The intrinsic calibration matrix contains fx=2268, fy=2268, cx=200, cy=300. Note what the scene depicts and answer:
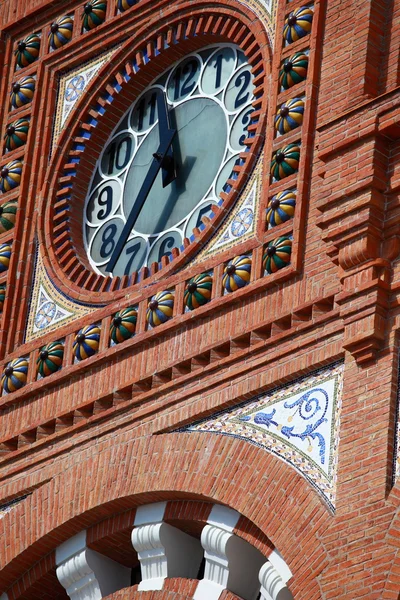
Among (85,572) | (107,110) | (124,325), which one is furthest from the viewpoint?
(107,110)

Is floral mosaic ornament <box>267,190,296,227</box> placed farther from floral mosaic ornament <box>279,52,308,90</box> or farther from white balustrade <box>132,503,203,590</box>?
white balustrade <box>132,503,203,590</box>

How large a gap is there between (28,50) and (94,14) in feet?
2.57

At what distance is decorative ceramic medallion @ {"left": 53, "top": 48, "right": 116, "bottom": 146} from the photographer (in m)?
18.4

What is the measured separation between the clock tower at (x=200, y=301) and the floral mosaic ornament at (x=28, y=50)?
0.08 ft

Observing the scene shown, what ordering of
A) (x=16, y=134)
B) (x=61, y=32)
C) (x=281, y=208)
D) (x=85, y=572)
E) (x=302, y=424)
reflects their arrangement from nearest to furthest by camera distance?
(x=302, y=424) → (x=281, y=208) → (x=85, y=572) → (x=16, y=134) → (x=61, y=32)

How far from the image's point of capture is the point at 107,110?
1823cm

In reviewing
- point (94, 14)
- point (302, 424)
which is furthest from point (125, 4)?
point (302, 424)

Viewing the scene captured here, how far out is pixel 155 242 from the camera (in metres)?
17.2

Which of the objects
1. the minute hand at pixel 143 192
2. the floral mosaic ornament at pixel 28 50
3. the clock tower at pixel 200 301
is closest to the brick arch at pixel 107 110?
the clock tower at pixel 200 301

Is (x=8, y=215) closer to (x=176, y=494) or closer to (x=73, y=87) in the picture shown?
(x=73, y=87)

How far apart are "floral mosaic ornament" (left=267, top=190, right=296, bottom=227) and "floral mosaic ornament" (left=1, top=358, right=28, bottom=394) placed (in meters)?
2.49

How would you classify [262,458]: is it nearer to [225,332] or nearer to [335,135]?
[225,332]

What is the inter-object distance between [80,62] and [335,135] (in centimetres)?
386

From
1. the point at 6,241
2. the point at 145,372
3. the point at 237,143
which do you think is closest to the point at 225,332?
the point at 145,372
